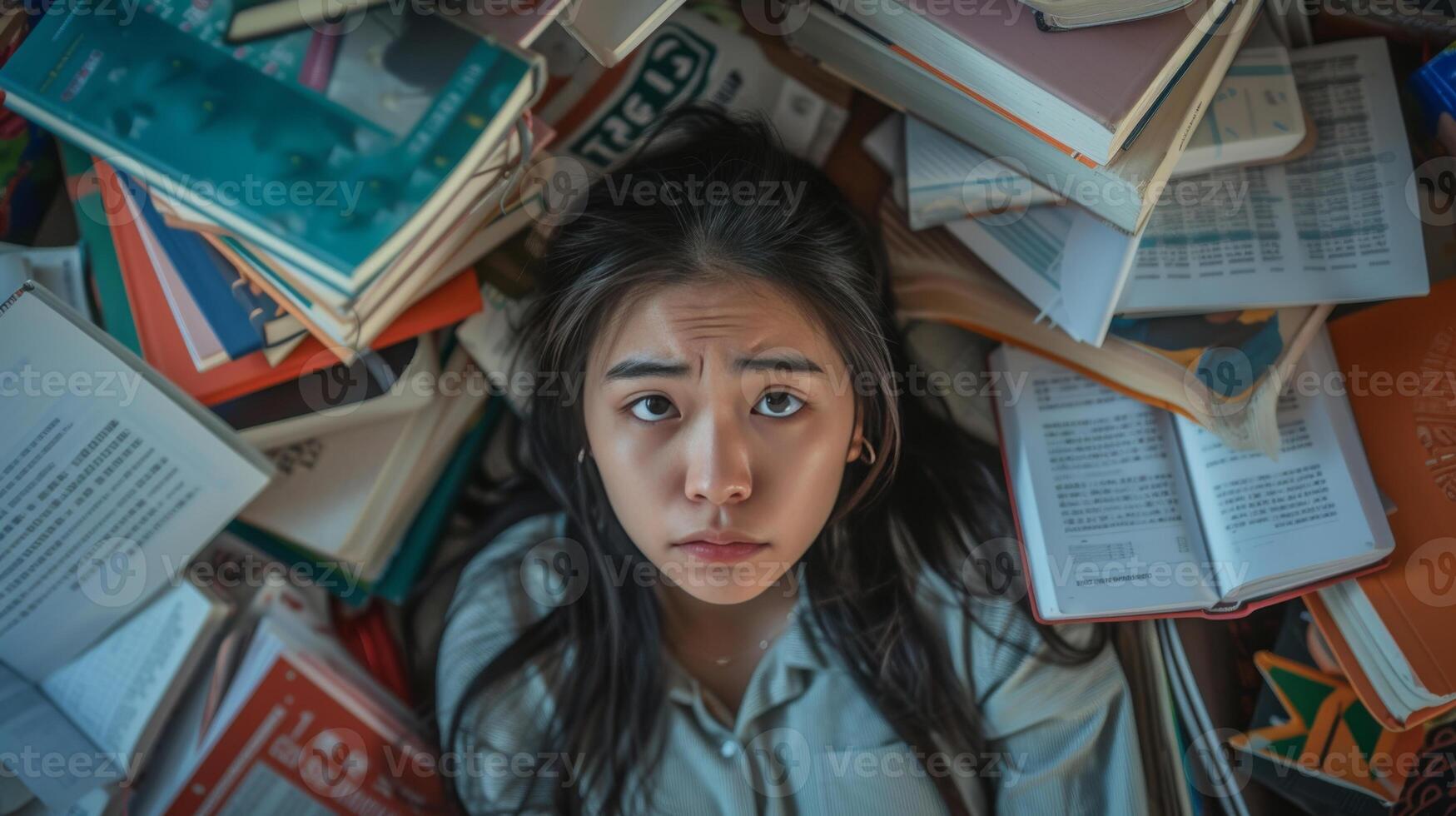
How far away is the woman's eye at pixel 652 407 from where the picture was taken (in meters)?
0.97

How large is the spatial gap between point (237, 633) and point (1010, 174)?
1047mm

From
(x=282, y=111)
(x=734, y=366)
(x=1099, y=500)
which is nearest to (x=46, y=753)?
(x=282, y=111)

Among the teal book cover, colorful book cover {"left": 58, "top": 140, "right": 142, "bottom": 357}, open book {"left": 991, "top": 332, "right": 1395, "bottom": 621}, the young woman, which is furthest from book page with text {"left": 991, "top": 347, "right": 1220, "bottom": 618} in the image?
colorful book cover {"left": 58, "top": 140, "right": 142, "bottom": 357}

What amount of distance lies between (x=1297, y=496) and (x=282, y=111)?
1.10 meters

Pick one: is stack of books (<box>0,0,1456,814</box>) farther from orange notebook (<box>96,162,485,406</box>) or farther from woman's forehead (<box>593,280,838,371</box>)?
woman's forehead (<box>593,280,838,371</box>)

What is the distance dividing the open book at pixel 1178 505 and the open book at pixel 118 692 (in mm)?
967

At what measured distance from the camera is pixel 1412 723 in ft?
3.41

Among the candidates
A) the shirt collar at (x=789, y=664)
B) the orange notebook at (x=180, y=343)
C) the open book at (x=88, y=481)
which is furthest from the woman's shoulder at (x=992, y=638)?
the open book at (x=88, y=481)

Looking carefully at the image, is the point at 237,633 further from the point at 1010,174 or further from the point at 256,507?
the point at 1010,174

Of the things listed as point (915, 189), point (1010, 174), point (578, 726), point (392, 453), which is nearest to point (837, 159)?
point (915, 189)

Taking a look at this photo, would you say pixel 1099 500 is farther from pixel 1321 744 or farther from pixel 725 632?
pixel 725 632

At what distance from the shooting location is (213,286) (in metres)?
1.00

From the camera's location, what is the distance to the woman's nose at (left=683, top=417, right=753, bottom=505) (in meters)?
0.89

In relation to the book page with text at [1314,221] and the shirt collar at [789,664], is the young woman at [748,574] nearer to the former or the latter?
the shirt collar at [789,664]
